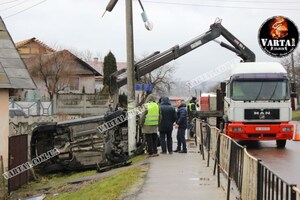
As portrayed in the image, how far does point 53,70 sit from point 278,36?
31012 millimetres

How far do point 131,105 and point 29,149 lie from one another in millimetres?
3834

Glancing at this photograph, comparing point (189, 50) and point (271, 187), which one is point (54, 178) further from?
point (271, 187)

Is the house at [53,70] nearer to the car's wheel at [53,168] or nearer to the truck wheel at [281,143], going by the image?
the car's wheel at [53,168]

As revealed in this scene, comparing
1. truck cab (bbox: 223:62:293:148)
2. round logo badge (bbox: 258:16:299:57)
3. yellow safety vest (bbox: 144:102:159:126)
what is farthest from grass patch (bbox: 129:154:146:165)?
round logo badge (bbox: 258:16:299:57)

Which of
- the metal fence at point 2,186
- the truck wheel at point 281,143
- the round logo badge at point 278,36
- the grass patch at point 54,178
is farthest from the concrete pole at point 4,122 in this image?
the truck wheel at point 281,143

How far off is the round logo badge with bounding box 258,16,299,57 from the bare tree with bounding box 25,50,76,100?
29224 millimetres

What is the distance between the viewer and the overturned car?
15.6m

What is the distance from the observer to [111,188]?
10773 mm

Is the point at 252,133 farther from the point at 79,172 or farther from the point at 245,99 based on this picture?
the point at 79,172

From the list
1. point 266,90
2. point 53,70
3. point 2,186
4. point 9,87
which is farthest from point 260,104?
point 53,70

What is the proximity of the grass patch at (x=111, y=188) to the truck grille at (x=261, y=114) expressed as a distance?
5.60 meters

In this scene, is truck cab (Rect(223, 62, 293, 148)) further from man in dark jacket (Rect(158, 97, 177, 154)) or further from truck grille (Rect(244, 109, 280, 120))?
man in dark jacket (Rect(158, 97, 177, 154))

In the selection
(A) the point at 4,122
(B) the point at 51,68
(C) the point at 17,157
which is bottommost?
(C) the point at 17,157

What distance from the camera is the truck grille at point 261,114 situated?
55.7ft
